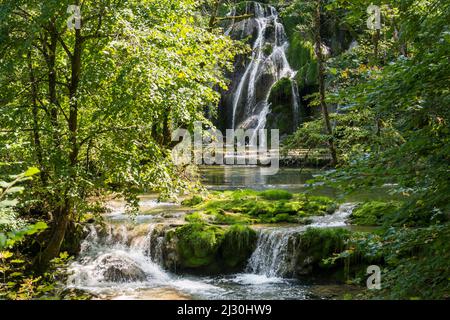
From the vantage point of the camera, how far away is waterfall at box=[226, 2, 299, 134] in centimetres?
3228

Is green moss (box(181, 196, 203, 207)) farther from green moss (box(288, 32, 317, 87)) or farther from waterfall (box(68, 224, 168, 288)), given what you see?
green moss (box(288, 32, 317, 87))

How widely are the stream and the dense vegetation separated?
0.45 meters

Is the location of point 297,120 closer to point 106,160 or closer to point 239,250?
point 239,250

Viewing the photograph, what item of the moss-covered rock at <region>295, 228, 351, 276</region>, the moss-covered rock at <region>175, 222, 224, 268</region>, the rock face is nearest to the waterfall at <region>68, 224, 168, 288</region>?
the rock face

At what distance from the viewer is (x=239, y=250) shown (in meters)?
10.9

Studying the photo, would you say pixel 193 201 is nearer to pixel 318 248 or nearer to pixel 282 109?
pixel 318 248

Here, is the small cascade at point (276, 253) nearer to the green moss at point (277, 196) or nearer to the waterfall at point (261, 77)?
the green moss at point (277, 196)

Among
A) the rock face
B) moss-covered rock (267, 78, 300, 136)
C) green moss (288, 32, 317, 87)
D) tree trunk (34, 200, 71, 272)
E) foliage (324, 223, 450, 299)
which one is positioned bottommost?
the rock face

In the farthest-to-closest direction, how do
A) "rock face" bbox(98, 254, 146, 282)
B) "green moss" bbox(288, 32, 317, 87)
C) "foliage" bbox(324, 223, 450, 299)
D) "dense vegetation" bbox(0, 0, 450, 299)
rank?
"green moss" bbox(288, 32, 317, 87) → "rock face" bbox(98, 254, 146, 282) → "dense vegetation" bbox(0, 0, 450, 299) → "foliage" bbox(324, 223, 450, 299)

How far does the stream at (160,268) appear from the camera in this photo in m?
9.29

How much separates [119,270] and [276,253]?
3.67 meters

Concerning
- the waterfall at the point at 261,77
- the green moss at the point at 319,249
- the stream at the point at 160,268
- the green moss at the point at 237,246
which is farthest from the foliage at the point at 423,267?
the waterfall at the point at 261,77

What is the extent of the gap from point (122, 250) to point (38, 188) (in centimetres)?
455
